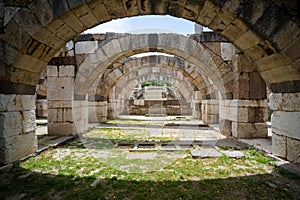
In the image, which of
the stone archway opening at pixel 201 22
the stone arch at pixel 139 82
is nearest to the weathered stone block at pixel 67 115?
the stone archway opening at pixel 201 22

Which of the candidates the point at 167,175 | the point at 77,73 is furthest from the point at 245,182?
the point at 77,73

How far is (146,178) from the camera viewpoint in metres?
2.58

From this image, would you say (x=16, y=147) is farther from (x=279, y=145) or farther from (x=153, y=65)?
(x=153, y=65)

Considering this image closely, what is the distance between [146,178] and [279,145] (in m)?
2.41

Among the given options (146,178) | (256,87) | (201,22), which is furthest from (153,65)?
(146,178)

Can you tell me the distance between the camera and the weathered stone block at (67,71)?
555 cm

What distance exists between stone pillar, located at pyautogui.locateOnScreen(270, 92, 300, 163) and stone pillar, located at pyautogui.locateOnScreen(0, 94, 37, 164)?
4501 millimetres

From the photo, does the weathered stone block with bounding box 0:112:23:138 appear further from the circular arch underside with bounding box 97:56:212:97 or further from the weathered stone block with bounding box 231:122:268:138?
the circular arch underside with bounding box 97:56:212:97

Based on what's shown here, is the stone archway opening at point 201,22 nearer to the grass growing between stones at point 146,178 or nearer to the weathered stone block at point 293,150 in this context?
the weathered stone block at point 293,150

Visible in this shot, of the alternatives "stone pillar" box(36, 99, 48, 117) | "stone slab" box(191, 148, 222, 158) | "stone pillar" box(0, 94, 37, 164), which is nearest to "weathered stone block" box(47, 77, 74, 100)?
"stone pillar" box(0, 94, 37, 164)

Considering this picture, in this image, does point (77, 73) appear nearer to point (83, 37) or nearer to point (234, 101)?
point (83, 37)

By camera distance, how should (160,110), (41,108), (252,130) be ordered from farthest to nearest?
(160,110)
(41,108)
(252,130)

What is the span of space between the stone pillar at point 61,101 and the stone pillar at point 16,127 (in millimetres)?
1950

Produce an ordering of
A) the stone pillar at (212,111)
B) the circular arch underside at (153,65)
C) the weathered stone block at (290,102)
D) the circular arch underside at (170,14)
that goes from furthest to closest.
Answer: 1. the circular arch underside at (153,65)
2. the stone pillar at (212,111)
3. the weathered stone block at (290,102)
4. the circular arch underside at (170,14)
